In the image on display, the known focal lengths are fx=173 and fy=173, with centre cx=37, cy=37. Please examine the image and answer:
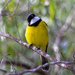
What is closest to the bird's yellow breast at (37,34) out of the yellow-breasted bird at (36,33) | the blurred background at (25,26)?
the yellow-breasted bird at (36,33)

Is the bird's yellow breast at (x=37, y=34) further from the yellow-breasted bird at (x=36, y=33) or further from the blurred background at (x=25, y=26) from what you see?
the blurred background at (x=25, y=26)

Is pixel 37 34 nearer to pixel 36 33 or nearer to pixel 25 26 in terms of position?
pixel 36 33

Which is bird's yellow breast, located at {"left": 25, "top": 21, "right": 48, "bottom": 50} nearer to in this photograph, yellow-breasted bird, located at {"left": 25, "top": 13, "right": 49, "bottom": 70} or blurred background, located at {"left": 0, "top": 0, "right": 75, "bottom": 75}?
yellow-breasted bird, located at {"left": 25, "top": 13, "right": 49, "bottom": 70}

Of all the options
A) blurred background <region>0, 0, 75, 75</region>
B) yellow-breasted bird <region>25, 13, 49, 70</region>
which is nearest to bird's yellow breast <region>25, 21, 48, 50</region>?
yellow-breasted bird <region>25, 13, 49, 70</region>

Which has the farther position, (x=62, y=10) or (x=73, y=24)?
(x=73, y=24)

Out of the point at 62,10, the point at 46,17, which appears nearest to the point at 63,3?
the point at 62,10

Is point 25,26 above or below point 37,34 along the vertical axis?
above

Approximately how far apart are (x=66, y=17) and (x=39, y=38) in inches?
73.1

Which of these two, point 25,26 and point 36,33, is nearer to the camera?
point 36,33

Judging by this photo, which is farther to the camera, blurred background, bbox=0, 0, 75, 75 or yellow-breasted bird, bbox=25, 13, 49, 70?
blurred background, bbox=0, 0, 75, 75

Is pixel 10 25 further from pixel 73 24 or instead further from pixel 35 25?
pixel 73 24

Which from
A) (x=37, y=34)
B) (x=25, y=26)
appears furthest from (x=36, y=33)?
(x=25, y=26)

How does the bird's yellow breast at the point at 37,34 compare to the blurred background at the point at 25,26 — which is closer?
the bird's yellow breast at the point at 37,34

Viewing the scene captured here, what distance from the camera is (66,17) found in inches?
200
